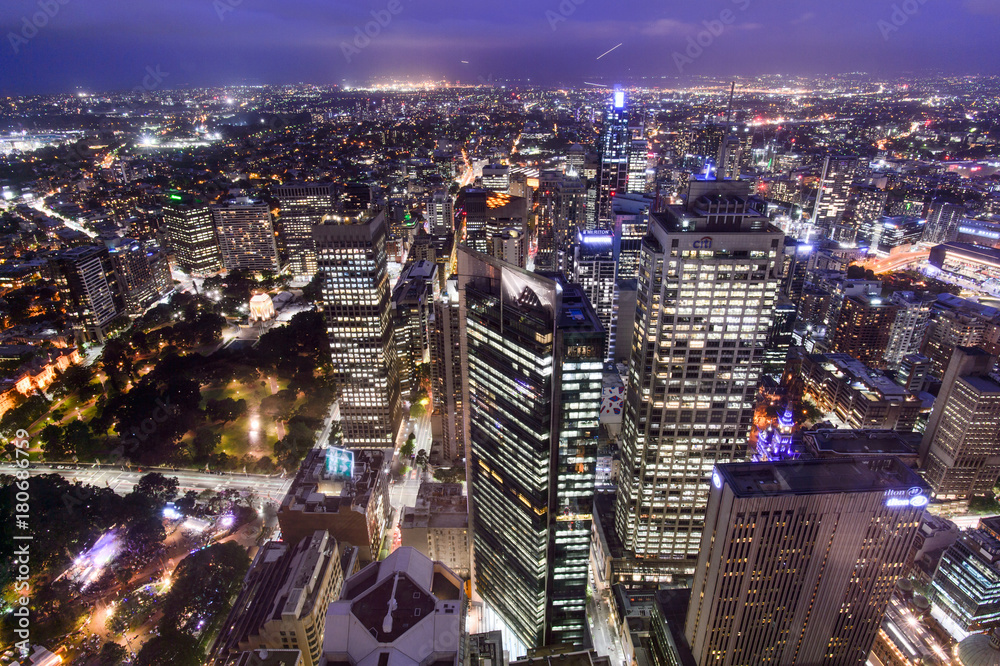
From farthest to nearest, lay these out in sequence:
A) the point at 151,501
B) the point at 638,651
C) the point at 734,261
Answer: the point at 151,501 < the point at 638,651 < the point at 734,261

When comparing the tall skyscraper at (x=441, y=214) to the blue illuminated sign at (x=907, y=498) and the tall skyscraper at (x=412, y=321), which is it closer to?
the tall skyscraper at (x=412, y=321)

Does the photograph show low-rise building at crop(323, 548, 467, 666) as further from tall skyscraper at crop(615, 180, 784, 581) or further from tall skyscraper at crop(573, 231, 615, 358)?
tall skyscraper at crop(573, 231, 615, 358)

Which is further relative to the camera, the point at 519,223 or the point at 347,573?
the point at 519,223

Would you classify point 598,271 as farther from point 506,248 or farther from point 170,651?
point 170,651

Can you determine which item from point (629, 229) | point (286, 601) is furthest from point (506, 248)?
point (286, 601)

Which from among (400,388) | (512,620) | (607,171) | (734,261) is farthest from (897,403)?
(607,171)

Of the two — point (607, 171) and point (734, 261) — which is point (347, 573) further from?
point (607, 171)

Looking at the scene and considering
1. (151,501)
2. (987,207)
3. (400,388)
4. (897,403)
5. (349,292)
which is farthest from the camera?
(987,207)

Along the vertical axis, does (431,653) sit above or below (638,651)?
above
